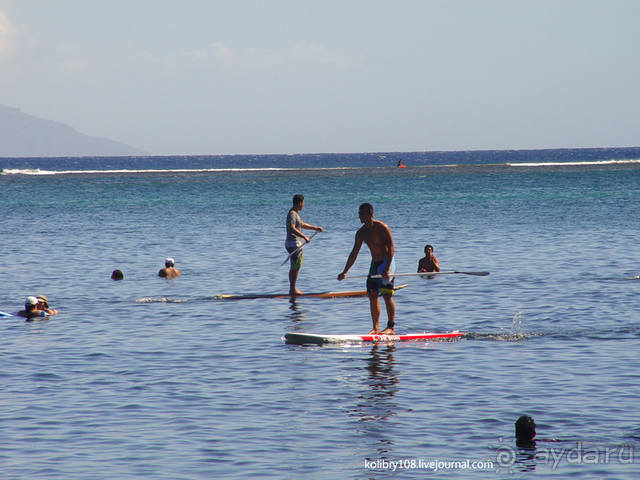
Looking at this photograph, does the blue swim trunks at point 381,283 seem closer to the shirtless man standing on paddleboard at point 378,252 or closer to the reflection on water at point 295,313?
the shirtless man standing on paddleboard at point 378,252

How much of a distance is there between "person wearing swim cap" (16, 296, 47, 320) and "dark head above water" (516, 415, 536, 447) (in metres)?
11.8

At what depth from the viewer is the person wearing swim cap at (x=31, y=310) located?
1944 cm

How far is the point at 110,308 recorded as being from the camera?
70.4 ft

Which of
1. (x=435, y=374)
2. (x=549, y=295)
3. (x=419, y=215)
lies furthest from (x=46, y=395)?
(x=419, y=215)

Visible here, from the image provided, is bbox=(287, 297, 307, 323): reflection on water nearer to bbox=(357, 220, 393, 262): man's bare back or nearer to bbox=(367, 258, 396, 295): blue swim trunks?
bbox=(367, 258, 396, 295): blue swim trunks

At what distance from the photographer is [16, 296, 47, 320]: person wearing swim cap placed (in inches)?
765

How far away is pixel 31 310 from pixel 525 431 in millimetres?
12107

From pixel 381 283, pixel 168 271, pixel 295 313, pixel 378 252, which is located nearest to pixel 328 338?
pixel 381 283

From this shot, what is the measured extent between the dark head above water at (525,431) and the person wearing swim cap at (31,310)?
38.8ft

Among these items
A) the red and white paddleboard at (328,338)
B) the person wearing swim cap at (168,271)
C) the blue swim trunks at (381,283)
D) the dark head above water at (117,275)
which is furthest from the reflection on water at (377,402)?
the dark head above water at (117,275)

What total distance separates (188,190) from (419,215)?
41.1m

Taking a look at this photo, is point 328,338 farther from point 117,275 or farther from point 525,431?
point 117,275

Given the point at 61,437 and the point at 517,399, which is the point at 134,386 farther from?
the point at 517,399

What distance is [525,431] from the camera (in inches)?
424
